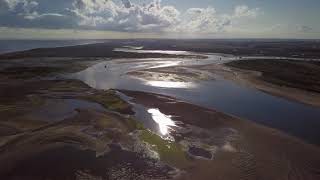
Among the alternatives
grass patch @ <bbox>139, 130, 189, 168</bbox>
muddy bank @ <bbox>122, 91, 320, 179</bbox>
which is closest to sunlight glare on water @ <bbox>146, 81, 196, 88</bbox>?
muddy bank @ <bbox>122, 91, 320, 179</bbox>

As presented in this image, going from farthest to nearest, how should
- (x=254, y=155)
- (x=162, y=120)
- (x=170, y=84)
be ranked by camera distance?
(x=170, y=84) → (x=162, y=120) → (x=254, y=155)

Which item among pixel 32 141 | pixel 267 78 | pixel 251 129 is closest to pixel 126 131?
pixel 32 141

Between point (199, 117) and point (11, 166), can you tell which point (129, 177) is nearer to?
point (11, 166)

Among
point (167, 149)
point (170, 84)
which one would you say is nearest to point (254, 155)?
point (167, 149)

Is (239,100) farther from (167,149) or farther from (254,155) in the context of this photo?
(167,149)

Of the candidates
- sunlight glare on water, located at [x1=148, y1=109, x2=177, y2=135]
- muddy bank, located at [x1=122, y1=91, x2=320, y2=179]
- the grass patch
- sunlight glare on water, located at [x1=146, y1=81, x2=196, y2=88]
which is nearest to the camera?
muddy bank, located at [x1=122, y1=91, x2=320, y2=179]

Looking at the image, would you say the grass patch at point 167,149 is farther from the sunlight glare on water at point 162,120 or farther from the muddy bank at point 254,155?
the sunlight glare on water at point 162,120

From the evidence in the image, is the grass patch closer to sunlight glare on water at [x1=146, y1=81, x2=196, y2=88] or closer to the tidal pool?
the tidal pool
